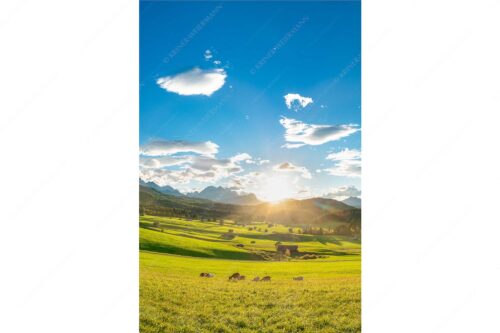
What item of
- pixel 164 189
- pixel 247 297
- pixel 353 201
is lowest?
pixel 247 297

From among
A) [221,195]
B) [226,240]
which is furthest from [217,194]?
[226,240]

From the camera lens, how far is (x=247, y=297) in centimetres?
481

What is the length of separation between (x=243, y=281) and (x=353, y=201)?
5.58ft

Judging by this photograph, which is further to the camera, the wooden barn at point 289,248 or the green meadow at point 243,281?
the wooden barn at point 289,248

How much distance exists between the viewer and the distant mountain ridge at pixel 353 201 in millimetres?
5004

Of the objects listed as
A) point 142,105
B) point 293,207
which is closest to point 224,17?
point 142,105

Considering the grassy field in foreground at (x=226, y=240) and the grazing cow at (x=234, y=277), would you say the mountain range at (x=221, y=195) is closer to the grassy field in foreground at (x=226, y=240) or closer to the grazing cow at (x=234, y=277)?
the grassy field in foreground at (x=226, y=240)

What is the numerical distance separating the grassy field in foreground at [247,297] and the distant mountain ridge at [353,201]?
0.71 meters

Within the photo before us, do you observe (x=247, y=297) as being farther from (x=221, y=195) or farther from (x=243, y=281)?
(x=221, y=195)

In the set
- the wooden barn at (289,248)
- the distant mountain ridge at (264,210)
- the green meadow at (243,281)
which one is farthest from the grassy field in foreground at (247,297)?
the distant mountain ridge at (264,210)

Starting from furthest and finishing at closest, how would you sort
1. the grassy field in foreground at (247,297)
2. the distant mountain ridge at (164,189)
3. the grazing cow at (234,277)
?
1. the distant mountain ridge at (164,189)
2. the grazing cow at (234,277)
3. the grassy field in foreground at (247,297)
